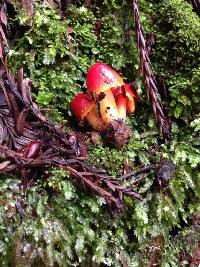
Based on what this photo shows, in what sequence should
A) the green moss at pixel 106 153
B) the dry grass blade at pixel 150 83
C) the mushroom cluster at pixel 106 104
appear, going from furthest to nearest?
the dry grass blade at pixel 150 83
the mushroom cluster at pixel 106 104
the green moss at pixel 106 153

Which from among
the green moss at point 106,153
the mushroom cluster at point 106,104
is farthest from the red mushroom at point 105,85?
the green moss at point 106,153

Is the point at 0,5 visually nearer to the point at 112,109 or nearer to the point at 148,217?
the point at 112,109

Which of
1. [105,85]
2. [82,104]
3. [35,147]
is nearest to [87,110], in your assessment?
[82,104]

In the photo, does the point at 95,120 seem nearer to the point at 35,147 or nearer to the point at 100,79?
Result: the point at 100,79

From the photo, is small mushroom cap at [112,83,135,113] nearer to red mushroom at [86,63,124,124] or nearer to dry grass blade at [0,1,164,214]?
red mushroom at [86,63,124,124]

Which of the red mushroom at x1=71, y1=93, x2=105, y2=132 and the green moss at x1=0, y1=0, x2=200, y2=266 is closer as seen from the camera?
the green moss at x1=0, y1=0, x2=200, y2=266

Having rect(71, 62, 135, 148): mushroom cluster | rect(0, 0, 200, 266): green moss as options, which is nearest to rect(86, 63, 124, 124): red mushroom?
rect(71, 62, 135, 148): mushroom cluster

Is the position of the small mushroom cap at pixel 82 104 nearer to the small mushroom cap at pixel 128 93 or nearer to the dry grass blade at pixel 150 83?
the small mushroom cap at pixel 128 93

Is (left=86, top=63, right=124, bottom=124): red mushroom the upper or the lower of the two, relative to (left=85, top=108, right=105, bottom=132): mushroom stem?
upper
